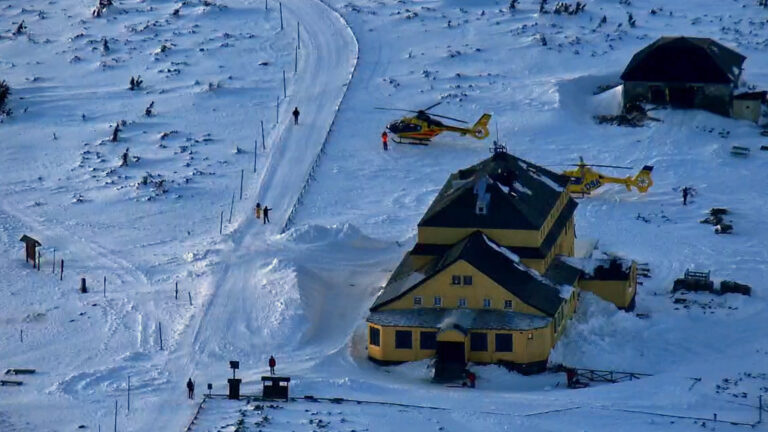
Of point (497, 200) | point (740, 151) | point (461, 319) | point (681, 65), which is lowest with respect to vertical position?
point (461, 319)

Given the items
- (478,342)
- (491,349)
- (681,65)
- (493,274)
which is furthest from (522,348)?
(681,65)

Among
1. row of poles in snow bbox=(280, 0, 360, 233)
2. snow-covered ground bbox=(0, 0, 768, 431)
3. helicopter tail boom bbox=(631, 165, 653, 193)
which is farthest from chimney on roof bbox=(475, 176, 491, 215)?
helicopter tail boom bbox=(631, 165, 653, 193)

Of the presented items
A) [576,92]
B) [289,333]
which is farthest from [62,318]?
[576,92]

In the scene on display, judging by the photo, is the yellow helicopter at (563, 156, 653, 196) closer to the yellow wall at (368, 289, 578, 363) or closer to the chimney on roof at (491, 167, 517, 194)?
the chimney on roof at (491, 167, 517, 194)

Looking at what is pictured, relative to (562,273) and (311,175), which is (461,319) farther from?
(311,175)

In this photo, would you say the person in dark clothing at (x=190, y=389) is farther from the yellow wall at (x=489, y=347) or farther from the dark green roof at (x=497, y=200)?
the dark green roof at (x=497, y=200)
